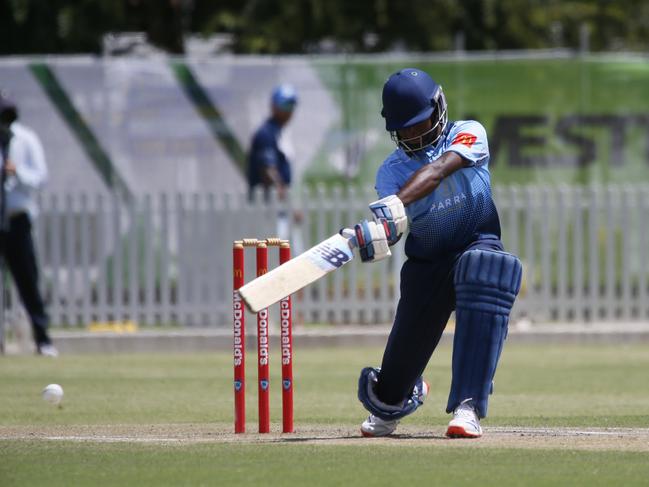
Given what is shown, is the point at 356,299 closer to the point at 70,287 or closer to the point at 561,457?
the point at 70,287

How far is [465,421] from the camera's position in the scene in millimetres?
8180

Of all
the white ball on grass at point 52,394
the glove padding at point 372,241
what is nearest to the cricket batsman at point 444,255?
the glove padding at point 372,241

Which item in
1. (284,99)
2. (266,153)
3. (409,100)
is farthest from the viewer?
(266,153)

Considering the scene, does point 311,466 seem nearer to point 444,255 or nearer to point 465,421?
point 465,421

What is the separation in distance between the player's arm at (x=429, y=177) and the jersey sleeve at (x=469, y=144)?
5cm

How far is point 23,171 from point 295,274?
8221mm

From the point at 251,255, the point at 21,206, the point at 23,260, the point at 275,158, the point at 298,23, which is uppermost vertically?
the point at 298,23

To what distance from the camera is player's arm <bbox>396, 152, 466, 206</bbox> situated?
7.95 metres

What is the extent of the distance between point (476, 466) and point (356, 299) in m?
10.2

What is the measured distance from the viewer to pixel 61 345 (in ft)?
53.7

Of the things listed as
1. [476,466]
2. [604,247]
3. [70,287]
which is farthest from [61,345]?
[476,466]

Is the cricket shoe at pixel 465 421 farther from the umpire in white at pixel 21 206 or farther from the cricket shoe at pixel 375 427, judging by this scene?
the umpire in white at pixel 21 206

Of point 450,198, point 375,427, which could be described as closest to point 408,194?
point 450,198

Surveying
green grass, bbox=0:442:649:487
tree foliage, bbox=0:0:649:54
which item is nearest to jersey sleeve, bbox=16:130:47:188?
tree foliage, bbox=0:0:649:54
